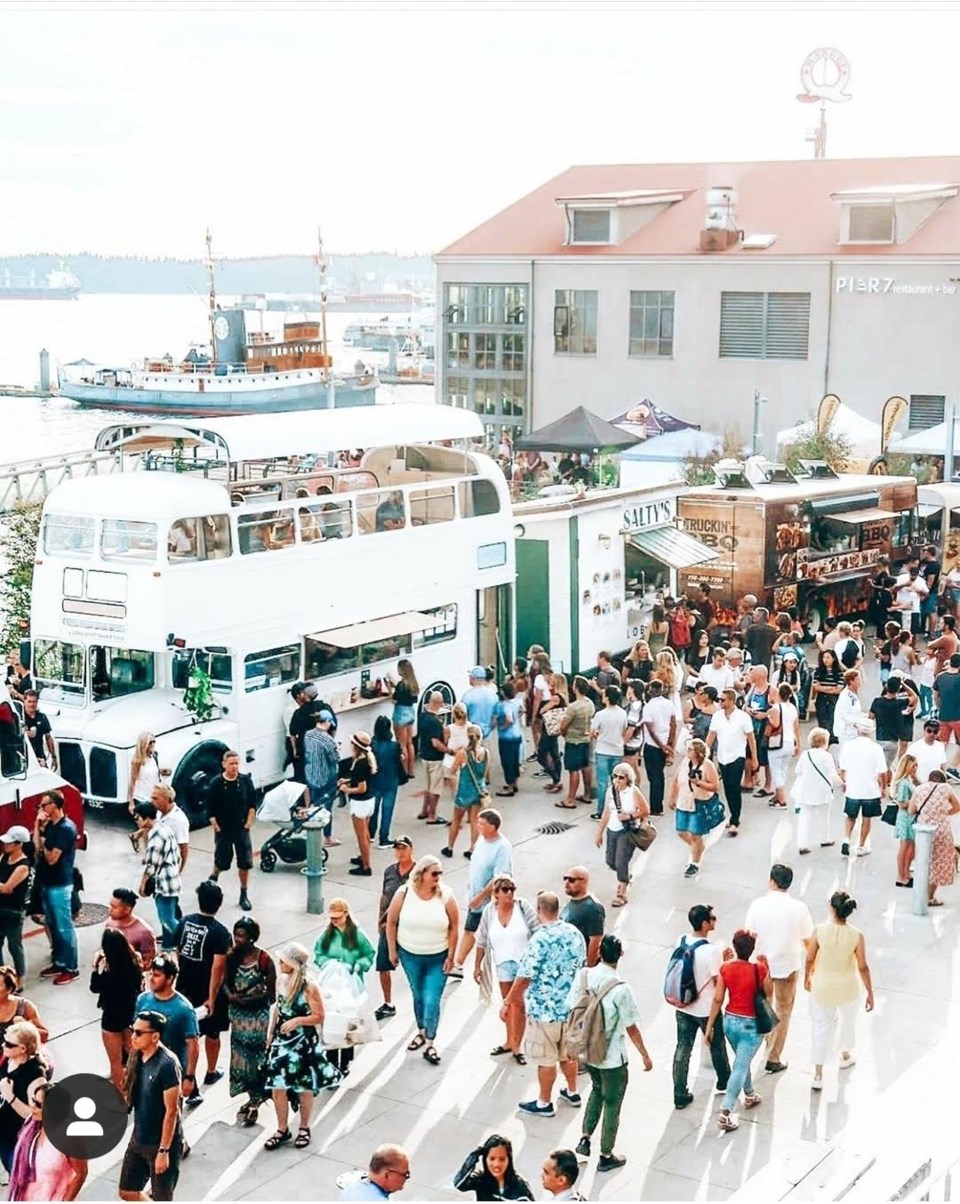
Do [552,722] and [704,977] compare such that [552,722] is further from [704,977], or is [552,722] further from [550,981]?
[550,981]

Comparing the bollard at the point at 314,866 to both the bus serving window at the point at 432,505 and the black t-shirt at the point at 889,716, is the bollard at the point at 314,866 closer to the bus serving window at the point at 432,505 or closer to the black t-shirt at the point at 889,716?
the bus serving window at the point at 432,505

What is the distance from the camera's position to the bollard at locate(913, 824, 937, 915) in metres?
14.4

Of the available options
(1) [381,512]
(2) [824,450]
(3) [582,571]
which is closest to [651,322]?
(2) [824,450]

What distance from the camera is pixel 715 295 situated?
161ft

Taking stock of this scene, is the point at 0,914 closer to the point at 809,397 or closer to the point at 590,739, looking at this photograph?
the point at 590,739

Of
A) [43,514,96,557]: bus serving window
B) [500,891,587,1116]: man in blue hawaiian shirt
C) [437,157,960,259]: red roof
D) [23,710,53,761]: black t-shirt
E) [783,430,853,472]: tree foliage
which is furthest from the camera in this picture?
[437,157,960,259]: red roof

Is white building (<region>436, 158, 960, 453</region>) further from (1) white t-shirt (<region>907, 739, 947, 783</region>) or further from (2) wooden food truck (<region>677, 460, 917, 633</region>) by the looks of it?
(1) white t-shirt (<region>907, 739, 947, 783</region>)

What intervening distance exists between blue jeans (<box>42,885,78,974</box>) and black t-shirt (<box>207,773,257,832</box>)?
1.52 meters

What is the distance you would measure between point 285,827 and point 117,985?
5464mm

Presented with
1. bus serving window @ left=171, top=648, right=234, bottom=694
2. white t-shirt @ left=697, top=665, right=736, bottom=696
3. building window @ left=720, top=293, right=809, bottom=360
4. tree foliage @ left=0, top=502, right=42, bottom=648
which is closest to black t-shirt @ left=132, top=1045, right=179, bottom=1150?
bus serving window @ left=171, top=648, right=234, bottom=694

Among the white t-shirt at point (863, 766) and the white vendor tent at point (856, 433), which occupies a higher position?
the white vendor tent at point (856, 433)

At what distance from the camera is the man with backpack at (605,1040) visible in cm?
978

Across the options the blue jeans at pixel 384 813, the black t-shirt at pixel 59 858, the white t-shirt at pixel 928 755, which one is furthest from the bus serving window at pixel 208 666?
the white t-shirt at pixel 928 755

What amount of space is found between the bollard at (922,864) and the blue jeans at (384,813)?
15.4 ft
